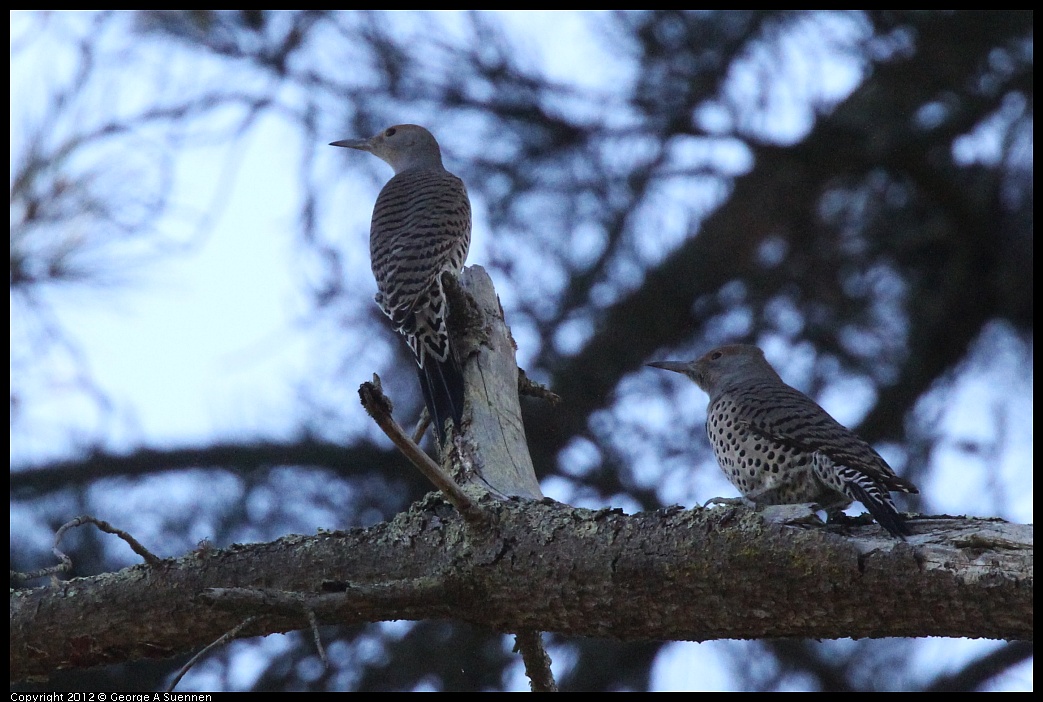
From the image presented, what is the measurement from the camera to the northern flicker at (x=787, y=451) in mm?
3389

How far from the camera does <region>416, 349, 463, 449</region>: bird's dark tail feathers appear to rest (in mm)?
3586

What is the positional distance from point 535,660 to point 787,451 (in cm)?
131

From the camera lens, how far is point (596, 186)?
19.0 feet

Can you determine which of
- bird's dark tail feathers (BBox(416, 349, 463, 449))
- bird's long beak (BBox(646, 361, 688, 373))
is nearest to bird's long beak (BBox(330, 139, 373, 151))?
bird's long beak (BBox(646, 361, 688, 373))

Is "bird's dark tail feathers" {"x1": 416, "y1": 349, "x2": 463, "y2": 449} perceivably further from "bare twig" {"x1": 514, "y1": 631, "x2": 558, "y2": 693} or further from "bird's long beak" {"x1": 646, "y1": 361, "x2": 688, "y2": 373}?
"bird's long beak" {"x1": 646, "y1": 361, "x2": 688, "y2": 373}

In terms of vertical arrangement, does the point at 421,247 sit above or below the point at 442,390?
above

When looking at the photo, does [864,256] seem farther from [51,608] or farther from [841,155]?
[51,608]

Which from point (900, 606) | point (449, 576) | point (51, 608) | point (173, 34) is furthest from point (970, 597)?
point (173, 34)

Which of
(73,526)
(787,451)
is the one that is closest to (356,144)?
(787,451)

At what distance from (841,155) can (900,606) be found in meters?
3.66

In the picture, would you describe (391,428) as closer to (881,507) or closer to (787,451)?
(881,507)

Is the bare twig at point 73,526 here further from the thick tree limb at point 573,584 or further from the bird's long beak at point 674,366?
the bird's long beak at point 674,366

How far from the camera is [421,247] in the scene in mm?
4621

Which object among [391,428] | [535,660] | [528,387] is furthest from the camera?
[528,387]
